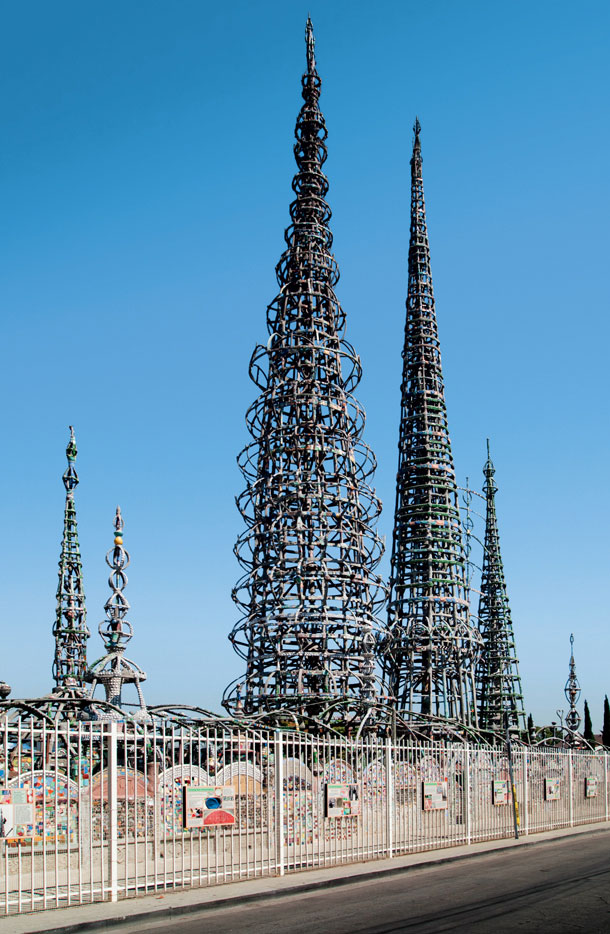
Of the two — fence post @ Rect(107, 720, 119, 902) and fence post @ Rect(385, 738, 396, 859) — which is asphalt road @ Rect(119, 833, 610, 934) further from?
fence post @ Rect(107, 720, 119, 902)

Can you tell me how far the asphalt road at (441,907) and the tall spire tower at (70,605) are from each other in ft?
181

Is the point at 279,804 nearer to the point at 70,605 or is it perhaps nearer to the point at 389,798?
the point at 389,798

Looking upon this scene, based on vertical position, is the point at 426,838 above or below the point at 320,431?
below

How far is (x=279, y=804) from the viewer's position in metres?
20.1

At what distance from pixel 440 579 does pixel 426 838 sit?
50832mm

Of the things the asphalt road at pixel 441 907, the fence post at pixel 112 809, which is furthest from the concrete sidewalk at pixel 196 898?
the fence post at pixel 112 809

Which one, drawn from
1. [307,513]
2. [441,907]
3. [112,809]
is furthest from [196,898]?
[307,513]

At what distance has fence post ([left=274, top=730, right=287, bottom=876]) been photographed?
66.0 ft

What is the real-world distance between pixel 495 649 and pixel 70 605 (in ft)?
136

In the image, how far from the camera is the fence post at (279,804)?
20.1m

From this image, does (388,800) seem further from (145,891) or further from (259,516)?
(259,516)

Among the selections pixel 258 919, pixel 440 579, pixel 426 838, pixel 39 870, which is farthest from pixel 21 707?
pixel 440 579

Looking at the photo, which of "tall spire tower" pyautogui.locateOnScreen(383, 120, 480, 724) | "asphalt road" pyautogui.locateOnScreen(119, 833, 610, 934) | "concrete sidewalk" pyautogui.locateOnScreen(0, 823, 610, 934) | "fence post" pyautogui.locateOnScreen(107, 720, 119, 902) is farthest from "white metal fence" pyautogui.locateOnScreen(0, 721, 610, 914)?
"tall spire tower" pyautogui.locateOnScreen(383, 120, 480, 724)

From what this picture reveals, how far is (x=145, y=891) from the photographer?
56.4 feet
